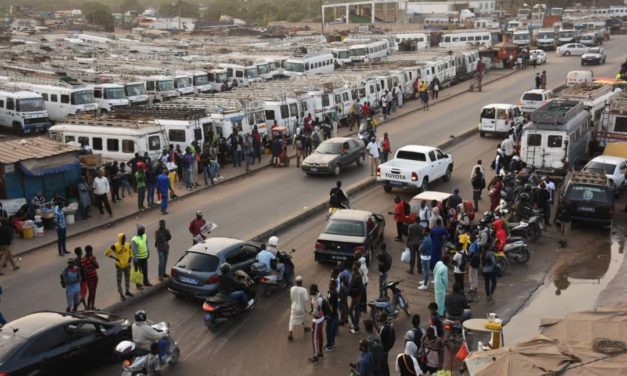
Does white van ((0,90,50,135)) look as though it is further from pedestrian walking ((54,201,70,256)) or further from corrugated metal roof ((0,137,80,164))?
pedestrian walking ((54,201,70,256))

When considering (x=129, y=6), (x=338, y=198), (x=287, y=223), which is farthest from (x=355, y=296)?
(x=129, y=6)

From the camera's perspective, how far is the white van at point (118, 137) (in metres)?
27.5

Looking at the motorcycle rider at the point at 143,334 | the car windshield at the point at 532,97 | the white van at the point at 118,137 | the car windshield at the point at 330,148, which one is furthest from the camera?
the car windshield at the point at 532,97

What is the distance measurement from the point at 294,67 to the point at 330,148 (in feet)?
83.9

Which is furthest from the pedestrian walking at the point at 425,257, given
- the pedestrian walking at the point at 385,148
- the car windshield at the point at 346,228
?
the pedestrian walking at the point at 385,148

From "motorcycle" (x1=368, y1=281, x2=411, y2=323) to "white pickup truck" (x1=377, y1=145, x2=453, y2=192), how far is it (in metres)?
9.48

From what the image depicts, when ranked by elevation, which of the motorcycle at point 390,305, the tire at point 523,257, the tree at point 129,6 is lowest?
the tire at point 523,257

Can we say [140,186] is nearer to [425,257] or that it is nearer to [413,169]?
[413,169]

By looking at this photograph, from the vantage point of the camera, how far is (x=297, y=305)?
14.8 metres

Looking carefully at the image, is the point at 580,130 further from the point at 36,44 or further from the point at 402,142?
the point at 36,44

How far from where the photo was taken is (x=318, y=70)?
55188 mm

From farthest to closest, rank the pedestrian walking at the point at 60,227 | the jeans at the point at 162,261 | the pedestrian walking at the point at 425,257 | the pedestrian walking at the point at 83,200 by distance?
1. the pedestrian walking at the point at 83,200
2. the pedestrian walking at the point at 60,227
3. the jeans at the point at 162,261
4. the pedestrian walking at the point at 425,257

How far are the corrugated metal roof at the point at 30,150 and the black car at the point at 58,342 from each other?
33.8ft

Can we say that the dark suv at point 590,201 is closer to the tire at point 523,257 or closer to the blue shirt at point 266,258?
the tire at point 523,257
